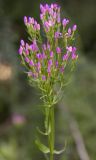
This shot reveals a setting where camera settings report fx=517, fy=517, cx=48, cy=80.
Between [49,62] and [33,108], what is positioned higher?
[49,62]

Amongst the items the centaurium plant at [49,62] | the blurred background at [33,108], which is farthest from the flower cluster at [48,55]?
the blurred background at [33,108]

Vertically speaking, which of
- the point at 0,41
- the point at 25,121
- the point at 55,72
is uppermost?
the point at 55,72

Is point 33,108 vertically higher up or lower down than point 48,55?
lower down

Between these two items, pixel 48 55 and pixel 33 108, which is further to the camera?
pixel 33 108

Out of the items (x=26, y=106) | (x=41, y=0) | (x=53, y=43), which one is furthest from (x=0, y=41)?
(x=53, y=43)

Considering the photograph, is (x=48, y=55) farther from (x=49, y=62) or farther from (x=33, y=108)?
(x=33, y=108)

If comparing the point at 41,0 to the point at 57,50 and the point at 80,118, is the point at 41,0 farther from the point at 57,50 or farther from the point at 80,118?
the point at 57,50

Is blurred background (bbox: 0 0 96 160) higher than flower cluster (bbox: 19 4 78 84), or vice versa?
flower cluster (bbox: 19 4 78 84)

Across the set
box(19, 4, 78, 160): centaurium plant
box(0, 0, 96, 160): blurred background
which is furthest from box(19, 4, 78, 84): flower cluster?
box(0, 0, 96, 160): blurred background

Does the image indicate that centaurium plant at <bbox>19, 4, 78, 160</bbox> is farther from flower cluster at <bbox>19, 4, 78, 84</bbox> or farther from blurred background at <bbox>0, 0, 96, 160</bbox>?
blurred background at <bbox>0, 0, 96, 160</bbox>

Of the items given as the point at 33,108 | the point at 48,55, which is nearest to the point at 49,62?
the point at 48,55

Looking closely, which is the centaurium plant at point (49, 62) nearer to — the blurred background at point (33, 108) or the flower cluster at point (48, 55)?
the flower cluster at point (48, 55)
